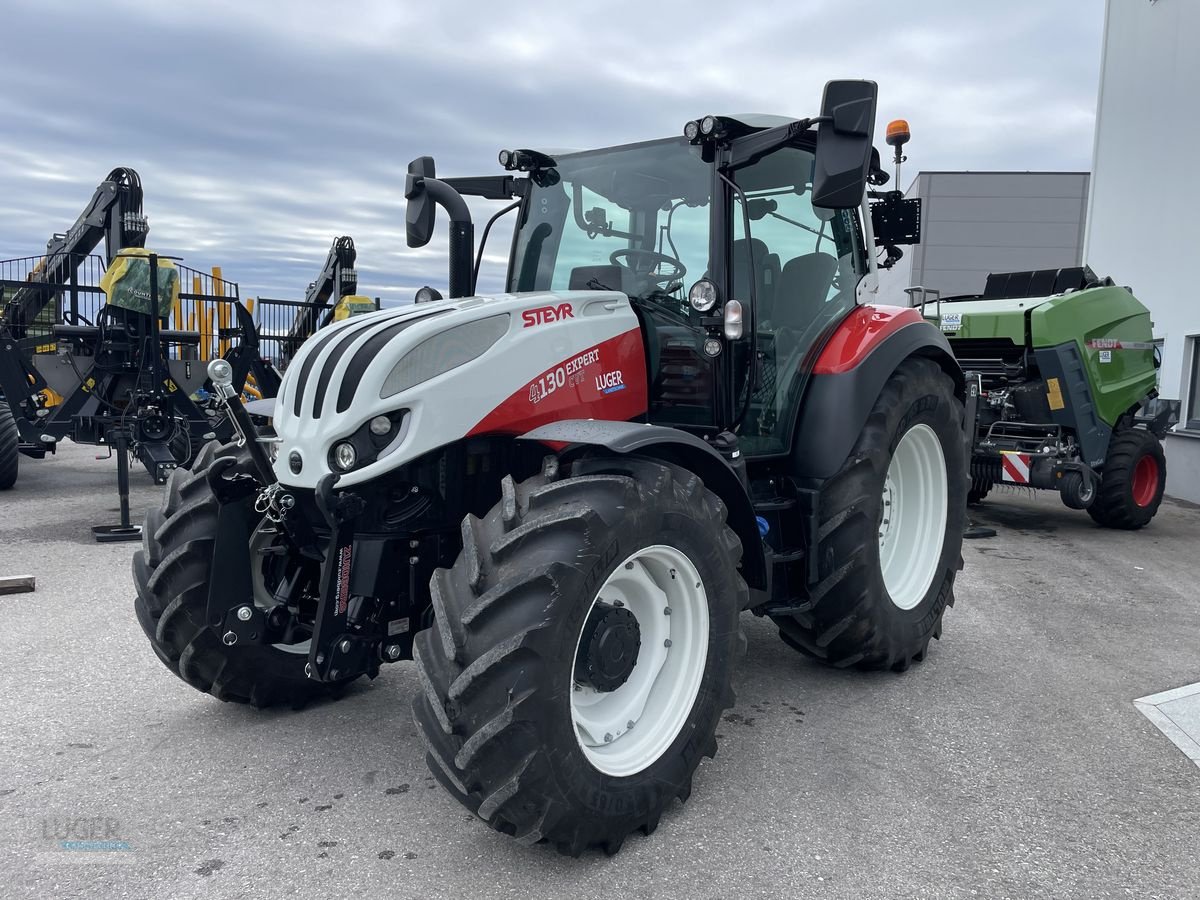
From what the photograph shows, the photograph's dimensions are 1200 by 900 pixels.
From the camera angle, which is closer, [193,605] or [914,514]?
[193,605]

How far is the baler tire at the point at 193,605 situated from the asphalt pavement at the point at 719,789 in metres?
→ 0.20

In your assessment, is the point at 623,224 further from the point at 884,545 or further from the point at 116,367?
the point at 116,367

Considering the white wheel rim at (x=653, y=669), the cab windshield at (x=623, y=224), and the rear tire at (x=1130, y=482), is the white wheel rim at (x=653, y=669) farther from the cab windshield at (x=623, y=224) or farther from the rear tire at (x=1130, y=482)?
the rear tire at (x=1130, y=482)

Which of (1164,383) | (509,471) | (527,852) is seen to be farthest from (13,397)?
(1164,383)

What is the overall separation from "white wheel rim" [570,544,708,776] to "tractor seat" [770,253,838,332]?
1506mm

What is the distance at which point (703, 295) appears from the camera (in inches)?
142

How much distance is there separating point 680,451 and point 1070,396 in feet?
22.8

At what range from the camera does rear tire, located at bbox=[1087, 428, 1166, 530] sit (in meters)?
9.08

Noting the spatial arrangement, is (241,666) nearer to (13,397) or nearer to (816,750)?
(816,750)

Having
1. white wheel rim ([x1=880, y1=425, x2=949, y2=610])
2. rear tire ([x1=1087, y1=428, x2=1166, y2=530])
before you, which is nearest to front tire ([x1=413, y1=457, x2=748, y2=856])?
white wheel rim ([x1=880, y1=425, x2=949, y2=610])

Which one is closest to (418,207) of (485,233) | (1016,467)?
(485,233)

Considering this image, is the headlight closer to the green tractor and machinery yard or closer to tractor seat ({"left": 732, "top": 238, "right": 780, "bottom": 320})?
tractor seat ({"left": 732, "top": 238, "right": 780, "bottom": 320})

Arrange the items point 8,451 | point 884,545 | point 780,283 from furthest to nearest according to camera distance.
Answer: point 8,451 → point 884,545 → point 780,283

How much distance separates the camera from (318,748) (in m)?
3.67
